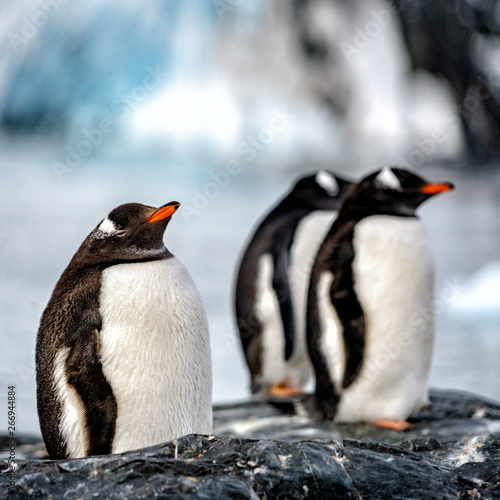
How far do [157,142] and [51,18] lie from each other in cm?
328

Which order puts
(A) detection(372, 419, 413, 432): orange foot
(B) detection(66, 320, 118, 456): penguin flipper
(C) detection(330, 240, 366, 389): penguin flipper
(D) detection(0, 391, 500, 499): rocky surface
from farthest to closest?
(C) detection(330, 240, 366, 389): penguin flipper, (A) detection(372, 419, 413, 432): orange foot, (B) detection(66, 320, 118, 456): penguin flipper, (D) detection(0, 391, 500, 499): rocky surface

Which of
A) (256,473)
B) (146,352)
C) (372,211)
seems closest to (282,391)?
(372,211)

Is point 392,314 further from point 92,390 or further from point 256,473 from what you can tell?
point 256,473

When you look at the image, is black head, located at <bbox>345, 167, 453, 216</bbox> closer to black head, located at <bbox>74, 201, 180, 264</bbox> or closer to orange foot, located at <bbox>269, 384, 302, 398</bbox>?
orange foot, located at <bbox>269, 384, 302, 398</bbox>

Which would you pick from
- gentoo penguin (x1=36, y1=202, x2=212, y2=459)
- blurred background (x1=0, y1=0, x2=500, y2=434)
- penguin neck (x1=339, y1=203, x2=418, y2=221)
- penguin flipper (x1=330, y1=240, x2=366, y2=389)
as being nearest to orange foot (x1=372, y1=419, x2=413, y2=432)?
penguin flipper (x1=330, y1=240, x2=366, y2=389)

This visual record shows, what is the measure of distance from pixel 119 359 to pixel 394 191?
1375 mm

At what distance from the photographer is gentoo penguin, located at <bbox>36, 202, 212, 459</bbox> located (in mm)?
1512

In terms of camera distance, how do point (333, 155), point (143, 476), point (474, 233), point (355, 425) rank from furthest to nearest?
point (333, 155), point (474, 233), point (355, 425), point (143, 476)

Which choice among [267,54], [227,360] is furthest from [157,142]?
[227,360]

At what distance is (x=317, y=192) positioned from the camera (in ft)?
11.9

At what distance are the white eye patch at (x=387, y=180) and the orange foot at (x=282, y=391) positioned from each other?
3.48 feet

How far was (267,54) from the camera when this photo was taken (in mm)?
13039

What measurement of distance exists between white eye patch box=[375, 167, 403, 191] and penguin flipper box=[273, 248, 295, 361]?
93 centimetres

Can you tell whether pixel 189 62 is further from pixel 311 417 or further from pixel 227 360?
pixel 311 417
